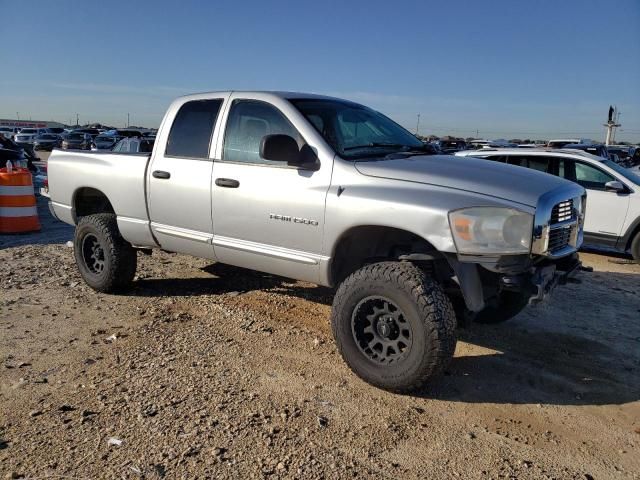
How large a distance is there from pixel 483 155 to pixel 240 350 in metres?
6.62

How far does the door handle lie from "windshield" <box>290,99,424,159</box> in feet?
2.53

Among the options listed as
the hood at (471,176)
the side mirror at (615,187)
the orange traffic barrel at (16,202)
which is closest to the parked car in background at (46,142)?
the orange traffic barrel at (16,202)

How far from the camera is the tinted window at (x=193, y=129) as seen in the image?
4668mm

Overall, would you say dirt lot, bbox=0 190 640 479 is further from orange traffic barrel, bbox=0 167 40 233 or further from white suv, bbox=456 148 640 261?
orange traffic barrel, bbox=0 167 40 233

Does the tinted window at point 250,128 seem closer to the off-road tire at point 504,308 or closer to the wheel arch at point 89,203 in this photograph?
the wheel arch at point 89,203

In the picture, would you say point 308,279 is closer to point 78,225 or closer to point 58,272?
point 78,225

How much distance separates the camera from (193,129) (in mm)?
4793

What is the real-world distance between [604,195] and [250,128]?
6330 millimetres

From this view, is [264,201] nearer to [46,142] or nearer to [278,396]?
[278,396]

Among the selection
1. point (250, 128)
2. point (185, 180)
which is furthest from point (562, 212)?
point (185, 180)

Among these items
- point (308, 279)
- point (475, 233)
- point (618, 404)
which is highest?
point (475, 233)

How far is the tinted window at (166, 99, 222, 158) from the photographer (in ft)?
15.3

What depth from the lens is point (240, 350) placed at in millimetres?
4215

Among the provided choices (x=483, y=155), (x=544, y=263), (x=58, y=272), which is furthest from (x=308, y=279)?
(x=483, y=155)
